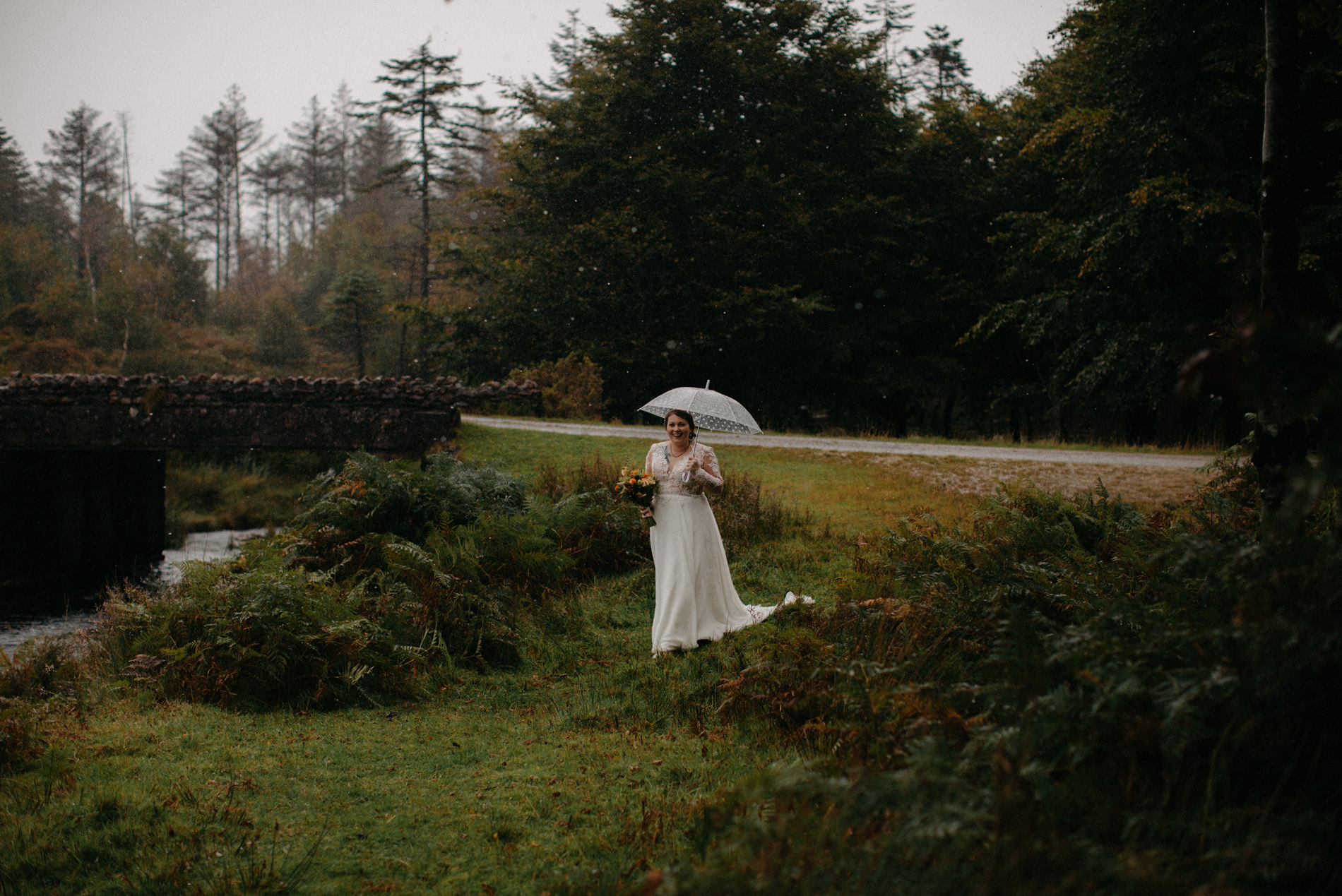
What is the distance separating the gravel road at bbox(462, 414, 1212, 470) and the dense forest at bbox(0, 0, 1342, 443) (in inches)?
201

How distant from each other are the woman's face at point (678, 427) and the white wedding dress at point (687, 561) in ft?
0.48

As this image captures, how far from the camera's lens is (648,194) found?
28359 mm

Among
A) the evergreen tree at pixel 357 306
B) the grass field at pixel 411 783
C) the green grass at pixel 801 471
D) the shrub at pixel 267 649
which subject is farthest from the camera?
the evergreen tree at pixel 357 306

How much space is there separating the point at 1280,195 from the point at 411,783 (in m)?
5.48

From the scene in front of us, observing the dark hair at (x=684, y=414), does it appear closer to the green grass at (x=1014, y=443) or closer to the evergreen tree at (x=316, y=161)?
the green grass at (x=1014, y=443)

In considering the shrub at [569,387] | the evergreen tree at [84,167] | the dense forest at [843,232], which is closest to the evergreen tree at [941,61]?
the dense forest at [843,232]

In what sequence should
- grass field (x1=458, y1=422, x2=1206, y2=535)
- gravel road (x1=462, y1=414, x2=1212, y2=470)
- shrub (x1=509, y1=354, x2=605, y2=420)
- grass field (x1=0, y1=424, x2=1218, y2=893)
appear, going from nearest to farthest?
grass field (x1=0, y1=424, x2=1218, y2=893)
grass field (x1=458, y1=422, x2=1206, y2=535)
gravel road (x1=462, y1=414, x2=1212, y2=470)
shrub (x1=509, y1=354, x2=605, y2=420)

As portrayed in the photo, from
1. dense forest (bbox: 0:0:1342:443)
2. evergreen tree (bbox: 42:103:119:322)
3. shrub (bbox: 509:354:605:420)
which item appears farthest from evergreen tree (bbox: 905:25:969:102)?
evergreen tree (bbox: 42:103:119:322)

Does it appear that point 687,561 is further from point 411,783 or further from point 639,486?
point 411,783

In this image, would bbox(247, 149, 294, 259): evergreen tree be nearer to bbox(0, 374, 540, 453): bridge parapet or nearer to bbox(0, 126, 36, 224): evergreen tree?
bbox(0, 126, 36, 224): evergreen tree

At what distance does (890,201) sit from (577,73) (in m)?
13.4

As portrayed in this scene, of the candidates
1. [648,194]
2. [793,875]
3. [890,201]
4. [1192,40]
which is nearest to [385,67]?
[648,194]

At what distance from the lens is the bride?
714 centimetres

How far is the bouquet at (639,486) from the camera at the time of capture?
7129mm
